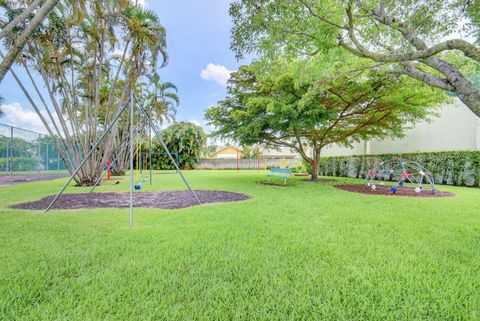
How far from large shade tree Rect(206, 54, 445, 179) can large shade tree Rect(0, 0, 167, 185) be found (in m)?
3.92

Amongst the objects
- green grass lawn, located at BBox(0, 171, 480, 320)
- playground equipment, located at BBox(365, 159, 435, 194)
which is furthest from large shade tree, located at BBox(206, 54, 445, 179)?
green grass lawn, located at BBox(0, 171, 480, 320)

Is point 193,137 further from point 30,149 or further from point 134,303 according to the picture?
point 134,303

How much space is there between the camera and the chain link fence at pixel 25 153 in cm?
1008

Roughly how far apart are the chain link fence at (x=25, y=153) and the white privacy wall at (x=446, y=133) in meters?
19.3

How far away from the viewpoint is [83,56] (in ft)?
29.1

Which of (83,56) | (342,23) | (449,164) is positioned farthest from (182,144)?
(342,23)

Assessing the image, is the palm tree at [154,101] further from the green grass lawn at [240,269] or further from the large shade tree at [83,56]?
the green grass lawn at [240,269]

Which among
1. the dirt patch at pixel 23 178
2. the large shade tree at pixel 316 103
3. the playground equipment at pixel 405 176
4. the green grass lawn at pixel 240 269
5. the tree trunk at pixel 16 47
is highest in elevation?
the large shade tree at pixel 316 103

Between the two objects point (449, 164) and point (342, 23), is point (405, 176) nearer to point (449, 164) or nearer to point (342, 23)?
point (449, 164)

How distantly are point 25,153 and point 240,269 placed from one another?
47.9ft

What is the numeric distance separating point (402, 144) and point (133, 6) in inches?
579

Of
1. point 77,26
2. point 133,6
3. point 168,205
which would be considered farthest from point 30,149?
point 168,205

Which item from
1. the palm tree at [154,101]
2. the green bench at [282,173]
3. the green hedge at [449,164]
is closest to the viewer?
the green hedge at [449,164]

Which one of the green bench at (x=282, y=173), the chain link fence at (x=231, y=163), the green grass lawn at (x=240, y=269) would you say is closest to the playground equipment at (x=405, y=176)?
the green bench at (x=282, y=173)
